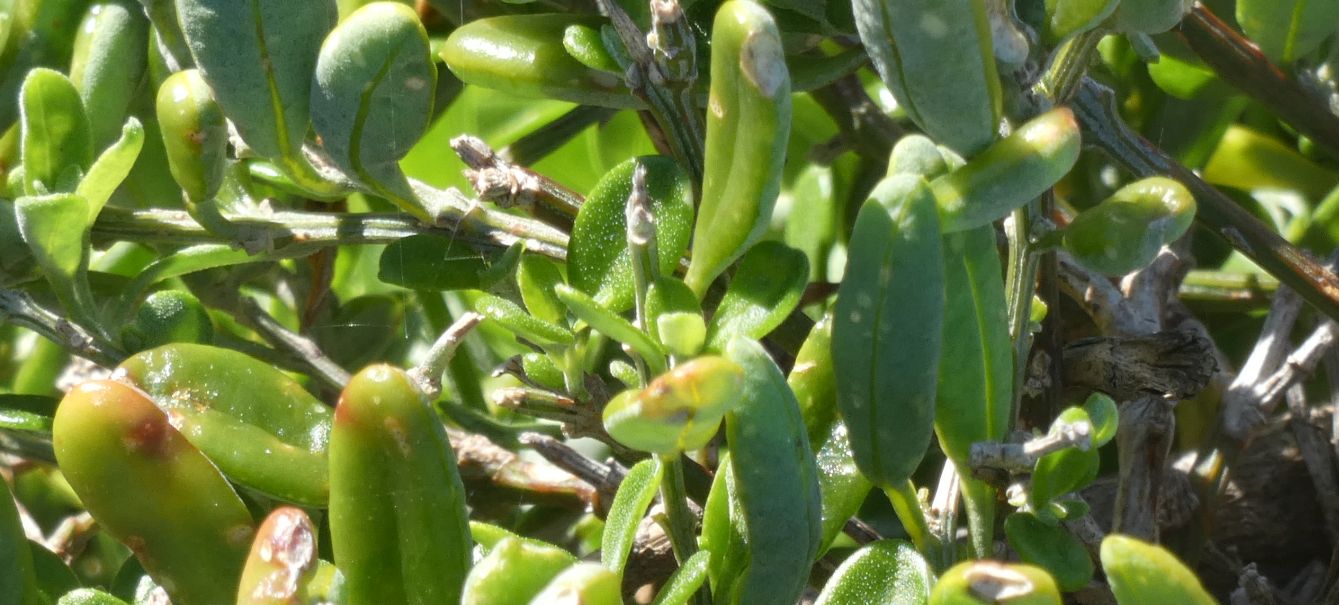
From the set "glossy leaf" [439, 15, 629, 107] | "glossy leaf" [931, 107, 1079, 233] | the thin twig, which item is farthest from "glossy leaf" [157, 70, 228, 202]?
the thin twig

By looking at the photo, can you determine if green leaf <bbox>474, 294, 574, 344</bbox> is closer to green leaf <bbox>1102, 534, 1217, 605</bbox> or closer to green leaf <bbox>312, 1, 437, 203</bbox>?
green leaf <bbox>312, 1, 437, 203</bbox>

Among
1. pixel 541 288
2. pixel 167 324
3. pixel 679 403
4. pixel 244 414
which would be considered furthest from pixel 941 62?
pixel 167 324

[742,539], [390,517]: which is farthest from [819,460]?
[390,517]

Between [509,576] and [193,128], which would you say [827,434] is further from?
[193,128]

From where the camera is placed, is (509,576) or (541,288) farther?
Result: (541,288)

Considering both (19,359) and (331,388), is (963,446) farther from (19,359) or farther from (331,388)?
(19,359)

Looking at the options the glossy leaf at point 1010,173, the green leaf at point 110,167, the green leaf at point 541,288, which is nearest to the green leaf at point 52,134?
the green leaf at point 110,167

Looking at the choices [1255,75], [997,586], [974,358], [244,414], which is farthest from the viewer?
[1255,75]
